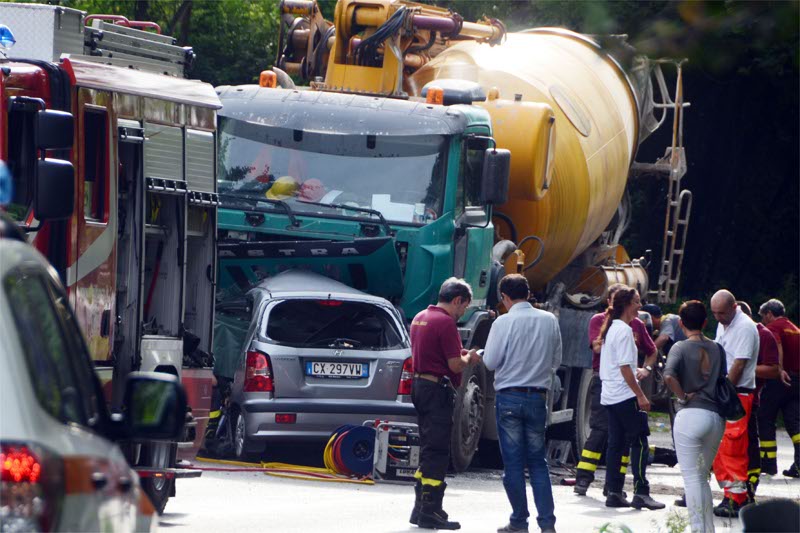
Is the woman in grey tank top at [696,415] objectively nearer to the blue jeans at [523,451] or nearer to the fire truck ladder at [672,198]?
the blue jeans at [523,451]

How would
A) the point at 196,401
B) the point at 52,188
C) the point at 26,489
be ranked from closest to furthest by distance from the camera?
the point at 26,489
the point at 52,188
the point at 196,401

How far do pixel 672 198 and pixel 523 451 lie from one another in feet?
37.1

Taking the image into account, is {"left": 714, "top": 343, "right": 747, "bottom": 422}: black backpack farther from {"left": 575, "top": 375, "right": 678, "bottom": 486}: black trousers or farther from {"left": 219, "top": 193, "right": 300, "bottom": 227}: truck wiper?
{"left": 219, "top": 193, "right": 300, "bottom": 227}: truck wiper

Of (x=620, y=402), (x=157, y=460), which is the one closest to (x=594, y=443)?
(x=620, y=402)

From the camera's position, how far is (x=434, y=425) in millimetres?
10477

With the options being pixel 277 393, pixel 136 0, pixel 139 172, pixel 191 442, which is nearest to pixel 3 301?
pixel 139 172

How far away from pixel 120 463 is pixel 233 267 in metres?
9.92

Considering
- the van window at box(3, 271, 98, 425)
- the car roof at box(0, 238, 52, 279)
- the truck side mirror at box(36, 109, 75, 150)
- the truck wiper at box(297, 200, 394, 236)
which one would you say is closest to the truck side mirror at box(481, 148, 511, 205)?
the truck wiper at box(297, 200, 394, 236)

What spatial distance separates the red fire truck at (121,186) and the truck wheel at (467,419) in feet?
11.8

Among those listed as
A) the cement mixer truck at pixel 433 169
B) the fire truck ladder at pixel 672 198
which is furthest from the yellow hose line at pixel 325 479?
the fire truck ladder at pixel 672 198

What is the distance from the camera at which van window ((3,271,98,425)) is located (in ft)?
12.7

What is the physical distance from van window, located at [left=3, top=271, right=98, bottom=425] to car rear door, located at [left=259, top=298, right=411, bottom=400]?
8.47 meters

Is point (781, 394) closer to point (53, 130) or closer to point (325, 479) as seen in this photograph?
point (325, 479)

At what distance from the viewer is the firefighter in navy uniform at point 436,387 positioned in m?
10.5
